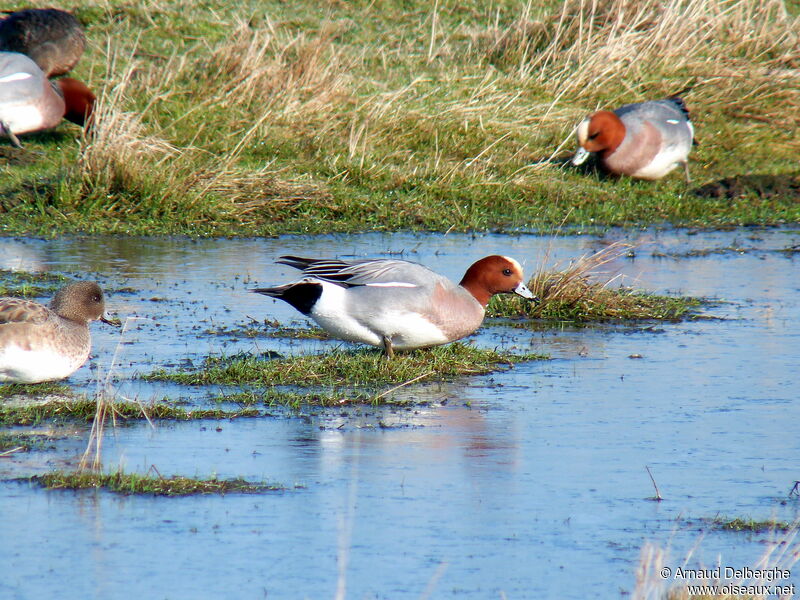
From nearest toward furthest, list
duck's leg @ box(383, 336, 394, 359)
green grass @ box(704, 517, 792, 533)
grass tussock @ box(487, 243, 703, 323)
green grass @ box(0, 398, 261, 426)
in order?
green grass @ box(704, 517, 792, 533) → green grass @ box(0, 398, 261, 426) → duck's leg @ box(383, 336, 394, 359) → grass tussock @ box(487, 243, 703, 323)

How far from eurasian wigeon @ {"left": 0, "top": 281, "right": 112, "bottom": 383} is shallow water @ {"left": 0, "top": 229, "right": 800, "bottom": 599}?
29 cm

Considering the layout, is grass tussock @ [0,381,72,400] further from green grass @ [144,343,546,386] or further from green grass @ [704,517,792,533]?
green grass @ [704,517,792,533]

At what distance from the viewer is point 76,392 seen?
6.28 metres

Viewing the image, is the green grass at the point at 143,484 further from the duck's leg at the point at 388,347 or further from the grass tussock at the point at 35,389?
the duck's leg at the point at 388,347

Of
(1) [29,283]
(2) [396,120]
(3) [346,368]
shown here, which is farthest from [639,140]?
(3) [346,368]

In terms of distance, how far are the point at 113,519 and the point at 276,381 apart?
2008 mm

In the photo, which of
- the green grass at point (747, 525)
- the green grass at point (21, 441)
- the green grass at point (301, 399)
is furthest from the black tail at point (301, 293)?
the green grass at point (747, 525)

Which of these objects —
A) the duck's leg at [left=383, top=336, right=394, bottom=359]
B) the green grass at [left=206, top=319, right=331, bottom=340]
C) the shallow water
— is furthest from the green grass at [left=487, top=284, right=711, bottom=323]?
the duck's leg at [left=383, top=336, right=394, bottom=359]

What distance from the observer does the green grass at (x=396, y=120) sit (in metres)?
11.2

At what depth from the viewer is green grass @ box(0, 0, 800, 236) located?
11180 mm

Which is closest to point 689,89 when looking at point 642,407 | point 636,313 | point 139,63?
point 139,63

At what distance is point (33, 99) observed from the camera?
12.5 meters

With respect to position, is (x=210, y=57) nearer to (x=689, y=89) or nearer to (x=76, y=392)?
(x=689, y=89)

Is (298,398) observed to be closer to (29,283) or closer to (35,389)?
(35,389)
